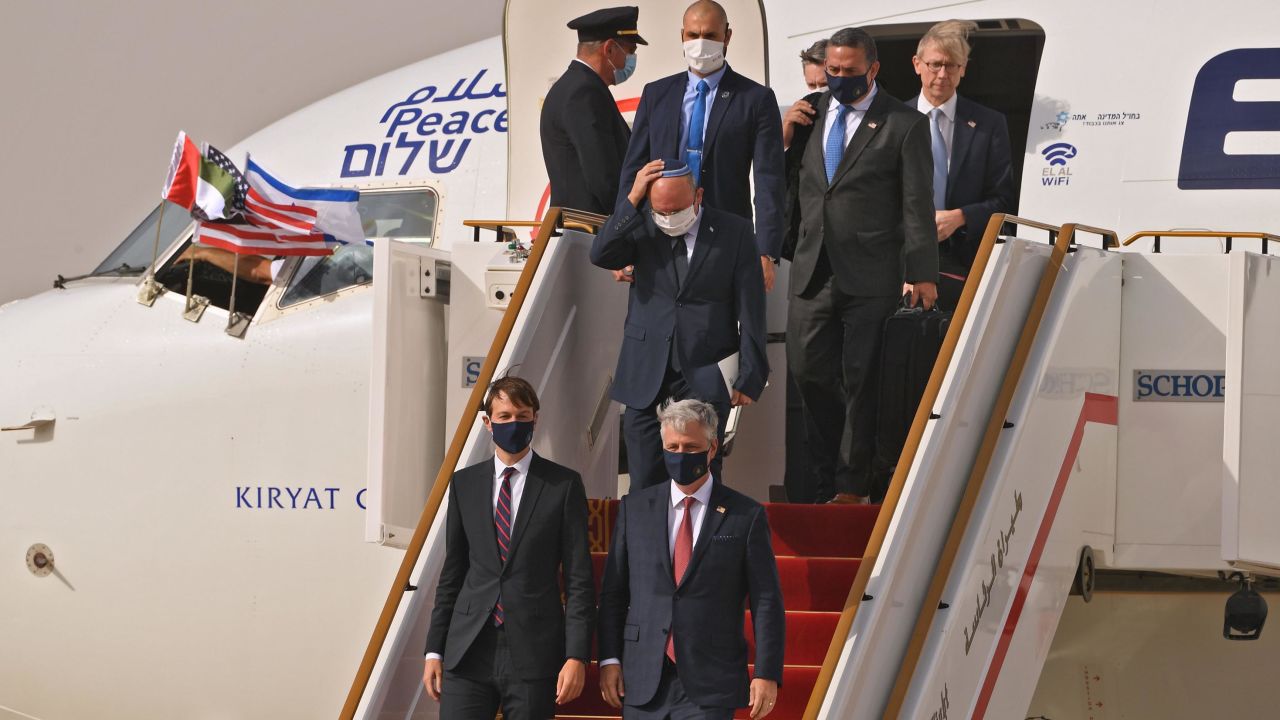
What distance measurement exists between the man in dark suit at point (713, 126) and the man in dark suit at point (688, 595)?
1637 millimetres

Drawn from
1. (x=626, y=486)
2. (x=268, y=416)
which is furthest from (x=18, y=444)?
(x=626, y=486)

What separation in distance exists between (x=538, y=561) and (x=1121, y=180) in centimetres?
405

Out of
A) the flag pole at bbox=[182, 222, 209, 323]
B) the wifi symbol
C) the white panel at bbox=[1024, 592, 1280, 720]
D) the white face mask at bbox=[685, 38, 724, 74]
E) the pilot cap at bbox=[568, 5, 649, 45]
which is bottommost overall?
the white panel at bbox=[1024, 592, 1280, 720]

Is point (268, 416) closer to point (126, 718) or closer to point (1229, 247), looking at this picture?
point (126, 718)

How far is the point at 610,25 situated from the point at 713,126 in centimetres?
93

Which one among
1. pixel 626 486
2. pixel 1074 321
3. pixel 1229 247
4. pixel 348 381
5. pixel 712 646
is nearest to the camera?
pixel 712 646

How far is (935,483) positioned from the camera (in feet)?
18.1

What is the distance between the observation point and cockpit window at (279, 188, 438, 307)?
8562 mm

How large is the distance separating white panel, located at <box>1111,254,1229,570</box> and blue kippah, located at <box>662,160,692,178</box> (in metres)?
2.12

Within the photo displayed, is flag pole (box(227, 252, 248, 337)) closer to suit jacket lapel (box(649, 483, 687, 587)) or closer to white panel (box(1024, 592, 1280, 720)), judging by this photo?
suit jacket lapel (box(649, 483, 687, 587))

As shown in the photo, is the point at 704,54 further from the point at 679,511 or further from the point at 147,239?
the point at 147,239

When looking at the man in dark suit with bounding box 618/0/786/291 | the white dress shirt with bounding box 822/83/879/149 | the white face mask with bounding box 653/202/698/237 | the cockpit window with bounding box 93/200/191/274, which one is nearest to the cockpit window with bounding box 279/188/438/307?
the cockpit window with bounding box 93/200/191/274

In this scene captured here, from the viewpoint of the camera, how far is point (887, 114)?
6.48 m

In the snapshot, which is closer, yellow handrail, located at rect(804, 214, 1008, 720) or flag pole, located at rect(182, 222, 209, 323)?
yellow handrail, located at rect(804, 214, 1008, 720)
